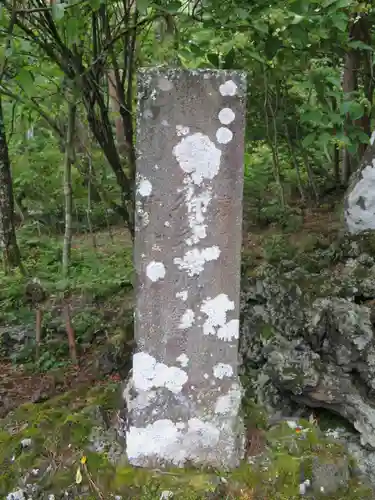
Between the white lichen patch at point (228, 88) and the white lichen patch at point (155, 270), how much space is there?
2.96 ft

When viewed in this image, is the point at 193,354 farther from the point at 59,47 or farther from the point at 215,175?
the point at 59,47

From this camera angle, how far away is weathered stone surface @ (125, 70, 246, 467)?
7.75ft

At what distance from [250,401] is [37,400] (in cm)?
156

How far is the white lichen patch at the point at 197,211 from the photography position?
7.95 feet

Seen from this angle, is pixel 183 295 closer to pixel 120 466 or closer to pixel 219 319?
pixel 219 319

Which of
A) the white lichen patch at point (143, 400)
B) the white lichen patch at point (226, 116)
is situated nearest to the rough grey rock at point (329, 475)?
the white lichen patch at point (143, 400)

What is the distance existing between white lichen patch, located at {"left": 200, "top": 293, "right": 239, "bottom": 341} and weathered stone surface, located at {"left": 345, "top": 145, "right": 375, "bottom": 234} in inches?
88.7

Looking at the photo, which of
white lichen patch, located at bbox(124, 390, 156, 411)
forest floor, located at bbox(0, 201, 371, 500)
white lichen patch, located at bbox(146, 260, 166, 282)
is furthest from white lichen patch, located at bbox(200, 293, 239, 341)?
forest floor, located at bbox(0, 201, 371, 500)

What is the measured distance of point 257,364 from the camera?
11.1 feet

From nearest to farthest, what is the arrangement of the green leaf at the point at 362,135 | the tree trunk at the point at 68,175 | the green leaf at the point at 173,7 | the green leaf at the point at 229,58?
the green leaf at the point at 173,7 < the green leaf at the point at 229,58 < the green leaf at the point at 362,135 < the tree trunk at the point at 68,175

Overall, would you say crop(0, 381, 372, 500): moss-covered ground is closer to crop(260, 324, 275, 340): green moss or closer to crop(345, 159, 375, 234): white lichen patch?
crop(260, 324, 275, 340): green moss

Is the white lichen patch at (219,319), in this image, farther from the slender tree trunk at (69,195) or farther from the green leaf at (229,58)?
the green leaf at (229,58)

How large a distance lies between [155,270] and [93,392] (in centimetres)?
136

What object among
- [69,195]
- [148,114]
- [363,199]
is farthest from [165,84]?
[363,199]
